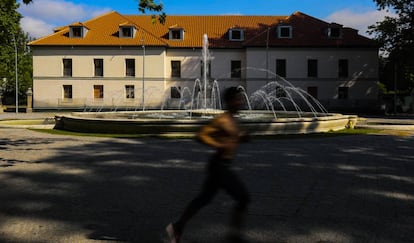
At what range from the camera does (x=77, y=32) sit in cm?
5116

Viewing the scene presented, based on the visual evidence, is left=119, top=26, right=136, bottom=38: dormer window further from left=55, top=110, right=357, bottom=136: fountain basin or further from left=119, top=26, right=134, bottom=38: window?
left=55, top=110, right=357, bottom=136: fountain basin

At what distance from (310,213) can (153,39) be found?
154 feet

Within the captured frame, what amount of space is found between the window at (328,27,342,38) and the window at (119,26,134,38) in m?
23.9

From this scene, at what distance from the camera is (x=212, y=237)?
497 cm

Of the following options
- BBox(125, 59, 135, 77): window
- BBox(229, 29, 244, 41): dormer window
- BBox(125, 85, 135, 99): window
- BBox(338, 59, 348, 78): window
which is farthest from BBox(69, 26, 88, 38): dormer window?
BBox(338, 59, 348, 78): window

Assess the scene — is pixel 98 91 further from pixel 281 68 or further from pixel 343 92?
pixel 343 92

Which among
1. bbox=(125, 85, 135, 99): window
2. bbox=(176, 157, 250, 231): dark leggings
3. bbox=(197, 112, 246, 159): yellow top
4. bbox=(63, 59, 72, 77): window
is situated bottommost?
bbox=(176, 157, 250, 231): dark leggings

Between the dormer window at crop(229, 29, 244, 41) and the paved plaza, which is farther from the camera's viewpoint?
the dormer window at crop(229, 29, 244, 41)

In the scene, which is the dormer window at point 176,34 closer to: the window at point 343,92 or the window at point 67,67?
the window at point 67,67

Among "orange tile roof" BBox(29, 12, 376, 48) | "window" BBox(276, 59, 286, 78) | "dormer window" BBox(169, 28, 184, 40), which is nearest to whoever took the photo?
"orange tile roof" BBox(29, 12, 376, 48)

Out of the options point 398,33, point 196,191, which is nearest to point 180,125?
point 196,191

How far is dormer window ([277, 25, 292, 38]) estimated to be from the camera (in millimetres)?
50688

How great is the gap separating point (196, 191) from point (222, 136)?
3.02 m

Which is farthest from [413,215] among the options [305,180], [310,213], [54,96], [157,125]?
[54,96]
